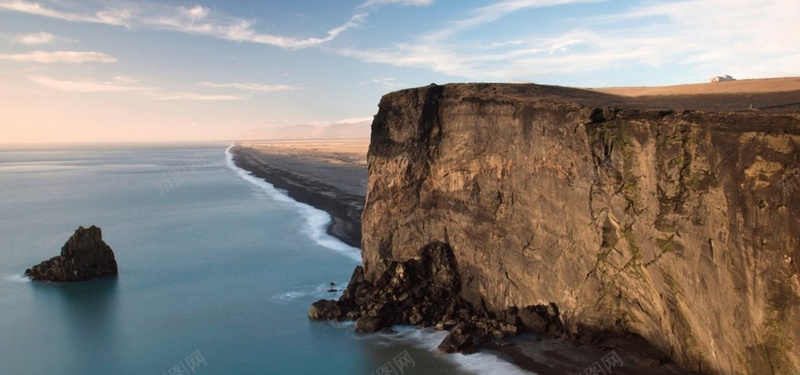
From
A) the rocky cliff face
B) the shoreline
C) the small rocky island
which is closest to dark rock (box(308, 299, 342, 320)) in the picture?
the rocky cliff face

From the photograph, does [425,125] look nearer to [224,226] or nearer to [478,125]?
[478,125]

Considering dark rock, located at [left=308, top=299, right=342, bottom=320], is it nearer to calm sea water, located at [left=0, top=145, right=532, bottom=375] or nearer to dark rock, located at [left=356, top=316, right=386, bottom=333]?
calm sea water, located at [left=0, top=145, right=532, bottom=375]

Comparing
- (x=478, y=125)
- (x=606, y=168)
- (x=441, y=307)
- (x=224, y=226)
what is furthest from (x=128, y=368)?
(x=224, y=226)

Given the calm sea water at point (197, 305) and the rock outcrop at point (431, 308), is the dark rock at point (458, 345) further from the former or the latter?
the calm sea water at point (197, 305)

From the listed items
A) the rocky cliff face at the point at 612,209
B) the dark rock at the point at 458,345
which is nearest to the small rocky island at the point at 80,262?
the rocky cliff face at the point at 612,209

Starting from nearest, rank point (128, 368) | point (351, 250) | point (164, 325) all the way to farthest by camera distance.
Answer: point (128, 368) < point (164, 325) < point (351, 250)

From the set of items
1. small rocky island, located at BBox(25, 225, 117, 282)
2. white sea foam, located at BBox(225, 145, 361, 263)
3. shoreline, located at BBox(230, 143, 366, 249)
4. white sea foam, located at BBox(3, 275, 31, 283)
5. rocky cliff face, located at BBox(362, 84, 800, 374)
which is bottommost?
white sea foam, located at BBox(225, 145, 361, 263)

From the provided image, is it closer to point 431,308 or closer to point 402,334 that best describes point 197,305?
point 402,334
